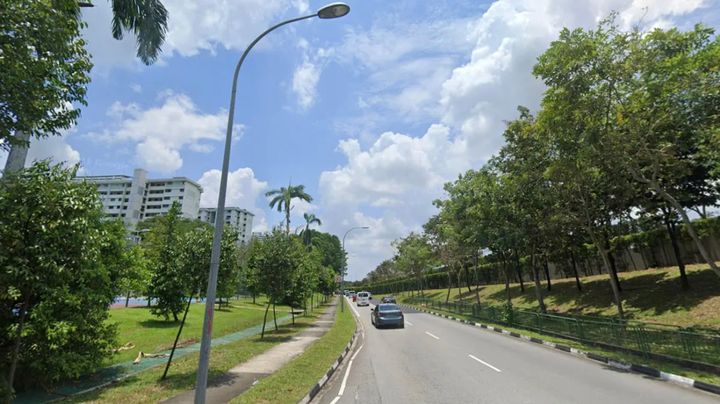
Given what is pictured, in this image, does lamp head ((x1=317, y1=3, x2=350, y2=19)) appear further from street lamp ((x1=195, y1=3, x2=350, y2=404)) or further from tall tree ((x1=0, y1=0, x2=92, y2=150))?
tall tree ((x1=0, y1=0, x2=92, y2=150))

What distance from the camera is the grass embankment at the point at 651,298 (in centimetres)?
1920

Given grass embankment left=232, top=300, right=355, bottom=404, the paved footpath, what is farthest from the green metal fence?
the paved footpath

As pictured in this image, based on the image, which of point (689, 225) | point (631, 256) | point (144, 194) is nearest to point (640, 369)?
point (689, 225)

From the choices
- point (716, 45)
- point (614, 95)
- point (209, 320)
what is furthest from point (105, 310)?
point (716, 45)

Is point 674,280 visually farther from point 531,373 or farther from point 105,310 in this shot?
point 105,310

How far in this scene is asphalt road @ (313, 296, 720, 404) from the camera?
8.42 meters

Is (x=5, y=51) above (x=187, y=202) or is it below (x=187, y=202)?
below

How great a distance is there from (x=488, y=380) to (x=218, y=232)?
7893 mm

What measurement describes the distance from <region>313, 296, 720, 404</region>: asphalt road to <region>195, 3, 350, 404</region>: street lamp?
137 inches

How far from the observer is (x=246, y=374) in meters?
11.3

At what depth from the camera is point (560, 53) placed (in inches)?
509

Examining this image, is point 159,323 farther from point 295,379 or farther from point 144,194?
point 144,194

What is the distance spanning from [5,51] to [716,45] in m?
17.9

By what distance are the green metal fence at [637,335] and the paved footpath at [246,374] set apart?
39.3 ft
